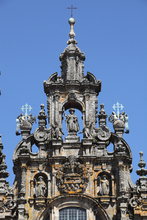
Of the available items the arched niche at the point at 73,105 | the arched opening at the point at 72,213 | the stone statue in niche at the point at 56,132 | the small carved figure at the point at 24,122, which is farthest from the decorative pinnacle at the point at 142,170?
the small carved figure at the point at 24,122

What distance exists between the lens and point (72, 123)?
39.9 m

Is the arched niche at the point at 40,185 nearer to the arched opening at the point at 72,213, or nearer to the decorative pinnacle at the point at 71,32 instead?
the arched opening at the point at 72,213

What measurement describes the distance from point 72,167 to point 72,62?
6954 mm

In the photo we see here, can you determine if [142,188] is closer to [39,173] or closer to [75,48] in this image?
[39,173]

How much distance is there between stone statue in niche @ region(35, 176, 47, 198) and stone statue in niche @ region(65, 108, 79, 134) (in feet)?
10.4

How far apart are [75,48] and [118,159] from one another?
309 inches

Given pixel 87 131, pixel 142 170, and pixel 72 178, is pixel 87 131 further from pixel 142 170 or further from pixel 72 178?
pixel 142 170

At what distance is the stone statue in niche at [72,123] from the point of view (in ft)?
131

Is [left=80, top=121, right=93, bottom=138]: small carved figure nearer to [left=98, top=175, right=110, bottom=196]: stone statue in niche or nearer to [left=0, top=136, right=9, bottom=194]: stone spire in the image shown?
[left=98, top=175, right=110, bottom=196]: stone statue in niche

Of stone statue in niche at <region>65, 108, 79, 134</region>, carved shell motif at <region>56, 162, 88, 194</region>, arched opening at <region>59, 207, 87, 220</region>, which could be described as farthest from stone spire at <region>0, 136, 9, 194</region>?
stone statue in niche at <region>65, 108, 79, 134</region>

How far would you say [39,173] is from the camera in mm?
38281

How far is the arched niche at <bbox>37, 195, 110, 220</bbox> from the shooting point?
36812 millimetres

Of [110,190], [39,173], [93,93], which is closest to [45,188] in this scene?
[39,173]

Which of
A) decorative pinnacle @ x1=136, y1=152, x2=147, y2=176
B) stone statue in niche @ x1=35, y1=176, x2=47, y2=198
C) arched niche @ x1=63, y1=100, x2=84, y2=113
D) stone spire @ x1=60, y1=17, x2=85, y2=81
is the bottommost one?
stone statue in niche @ x1=35, y1=176, x2=47, y2=198
